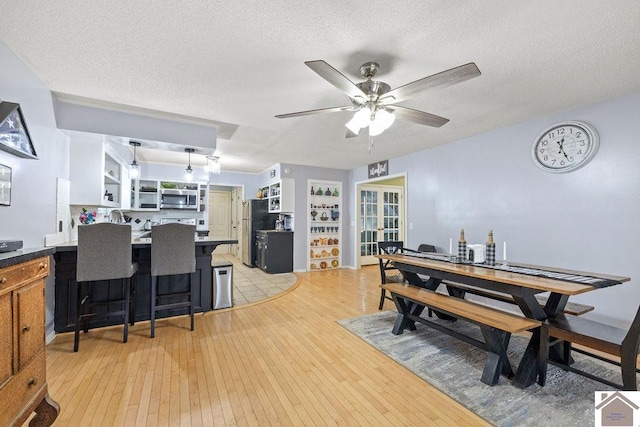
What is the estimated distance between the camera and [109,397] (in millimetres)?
1817

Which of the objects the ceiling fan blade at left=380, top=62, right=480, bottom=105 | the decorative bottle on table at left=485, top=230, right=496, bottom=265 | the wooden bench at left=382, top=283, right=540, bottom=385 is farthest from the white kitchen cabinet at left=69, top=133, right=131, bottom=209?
the decorative bottle on table at left=485, top=230, right=496, bottom=265

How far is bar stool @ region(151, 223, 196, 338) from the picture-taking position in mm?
2787

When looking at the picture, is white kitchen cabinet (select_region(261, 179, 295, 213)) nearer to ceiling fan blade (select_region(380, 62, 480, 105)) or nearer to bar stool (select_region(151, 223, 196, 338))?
bar stool (select_region(151, 223, 196, 338))

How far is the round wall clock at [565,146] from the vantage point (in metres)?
2.83

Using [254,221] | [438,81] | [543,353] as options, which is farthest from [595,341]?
[254,221]

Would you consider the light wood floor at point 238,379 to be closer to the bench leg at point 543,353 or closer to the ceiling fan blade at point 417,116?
the bench leg at point 543,353

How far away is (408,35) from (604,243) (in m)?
2.93

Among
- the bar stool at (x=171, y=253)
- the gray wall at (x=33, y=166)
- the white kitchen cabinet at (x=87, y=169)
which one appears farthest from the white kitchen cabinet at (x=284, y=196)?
the gray wall at (x=33, y=166)

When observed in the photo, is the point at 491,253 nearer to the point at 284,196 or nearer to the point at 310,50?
the point at 310,50

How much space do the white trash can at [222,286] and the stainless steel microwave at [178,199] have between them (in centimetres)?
349

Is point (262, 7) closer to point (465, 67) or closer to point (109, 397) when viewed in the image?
point (465, 67)

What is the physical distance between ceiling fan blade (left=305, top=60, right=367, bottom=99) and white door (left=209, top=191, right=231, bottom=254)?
7437mm

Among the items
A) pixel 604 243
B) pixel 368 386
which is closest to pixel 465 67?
pixel 368 386

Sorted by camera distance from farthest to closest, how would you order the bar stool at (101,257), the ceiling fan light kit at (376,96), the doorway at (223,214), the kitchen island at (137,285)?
the doorway at (223,214) < the kitchen island at (137,285) < the bar stool at (101,257) < the ceiling fan light kit at (376,96)
